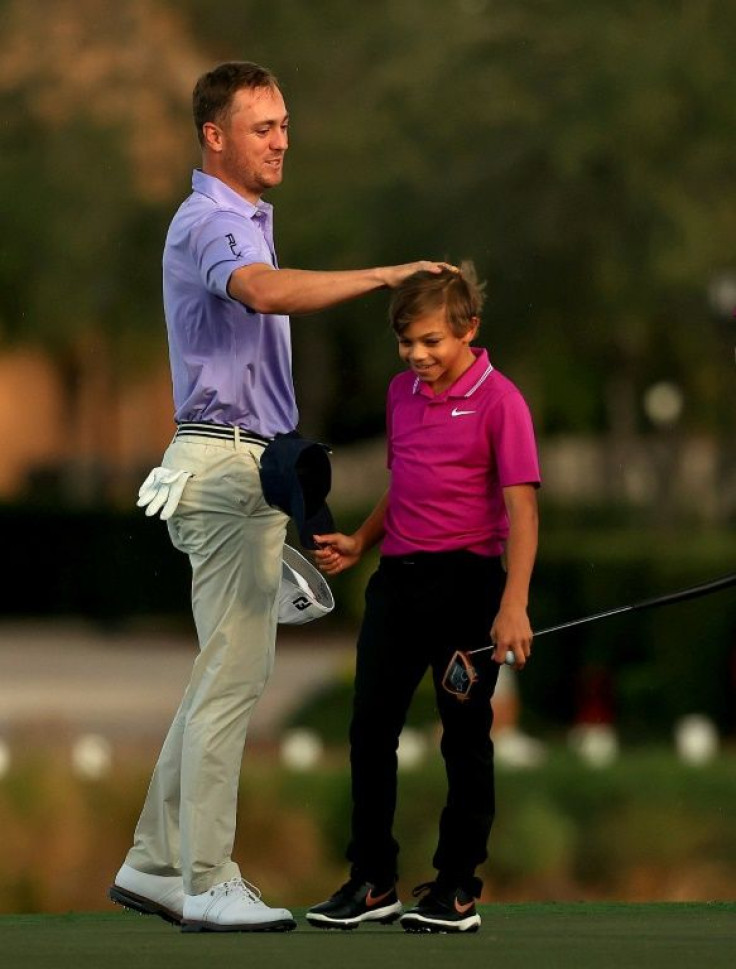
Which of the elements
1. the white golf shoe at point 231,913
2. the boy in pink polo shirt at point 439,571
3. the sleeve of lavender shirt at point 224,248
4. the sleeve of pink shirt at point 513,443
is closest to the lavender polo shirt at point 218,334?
the sleeve of lavender shirt at point 224,248

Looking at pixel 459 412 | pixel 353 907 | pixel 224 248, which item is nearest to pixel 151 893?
pixel 353 907

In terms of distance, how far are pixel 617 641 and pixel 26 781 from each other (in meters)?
5.16

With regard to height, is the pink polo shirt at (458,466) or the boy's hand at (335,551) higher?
the pink polo shirt at (458,466)

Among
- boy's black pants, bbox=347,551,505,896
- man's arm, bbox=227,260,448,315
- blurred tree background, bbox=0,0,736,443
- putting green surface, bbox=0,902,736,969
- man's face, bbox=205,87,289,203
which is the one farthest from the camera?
blurred tree background, bbox=0,0,736,443

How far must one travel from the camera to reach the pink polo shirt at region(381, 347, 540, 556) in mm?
5414

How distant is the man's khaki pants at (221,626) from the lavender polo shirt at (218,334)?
0.27ft

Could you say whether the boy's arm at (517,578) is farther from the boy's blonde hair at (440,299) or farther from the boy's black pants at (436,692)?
the boy's blonde hair at (440,299)

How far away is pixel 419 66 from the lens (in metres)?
17.0

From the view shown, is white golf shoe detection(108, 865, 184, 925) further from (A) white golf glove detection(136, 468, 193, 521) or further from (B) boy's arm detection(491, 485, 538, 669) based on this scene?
(B) boy's arm detection(491, 485, 538, 669)

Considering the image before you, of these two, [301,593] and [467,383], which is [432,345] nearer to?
[467,383]

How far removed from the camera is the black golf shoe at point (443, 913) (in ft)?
17.9

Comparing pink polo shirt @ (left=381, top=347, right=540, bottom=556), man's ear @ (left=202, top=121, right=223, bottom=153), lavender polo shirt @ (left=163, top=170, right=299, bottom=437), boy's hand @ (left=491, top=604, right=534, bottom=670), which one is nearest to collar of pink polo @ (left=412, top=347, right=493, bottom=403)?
pink polo shirt @ (left=381, top=347, right=540, bottom=556)

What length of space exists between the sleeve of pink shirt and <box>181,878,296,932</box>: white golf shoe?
1003 mm

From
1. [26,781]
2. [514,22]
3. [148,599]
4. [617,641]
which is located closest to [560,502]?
[148,599]
